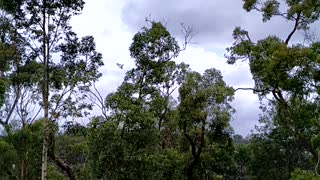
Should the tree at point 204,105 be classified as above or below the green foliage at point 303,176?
above

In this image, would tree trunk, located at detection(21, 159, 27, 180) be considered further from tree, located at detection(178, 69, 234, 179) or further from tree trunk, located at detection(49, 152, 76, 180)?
tree, located at detection(178, 69, 234, 179)

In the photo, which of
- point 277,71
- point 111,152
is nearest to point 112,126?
point 111,152

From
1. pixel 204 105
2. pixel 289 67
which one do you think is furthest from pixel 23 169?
pixel 289 67

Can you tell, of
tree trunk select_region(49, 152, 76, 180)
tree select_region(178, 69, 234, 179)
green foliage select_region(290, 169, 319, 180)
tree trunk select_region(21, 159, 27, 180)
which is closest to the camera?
green foliage select_region(290, 169, 319, 180)

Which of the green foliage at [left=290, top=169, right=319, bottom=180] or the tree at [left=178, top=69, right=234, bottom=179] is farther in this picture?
the tree at [left=178, top=69, right=234, bottom=179]

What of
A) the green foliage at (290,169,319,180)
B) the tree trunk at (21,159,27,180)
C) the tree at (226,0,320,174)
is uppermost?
the tree at (226,0,320,174)

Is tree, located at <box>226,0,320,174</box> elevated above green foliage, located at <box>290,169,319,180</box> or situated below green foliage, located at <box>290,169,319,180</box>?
above

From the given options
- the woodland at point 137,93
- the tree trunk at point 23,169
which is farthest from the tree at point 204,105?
the tree trunk at point 23,169

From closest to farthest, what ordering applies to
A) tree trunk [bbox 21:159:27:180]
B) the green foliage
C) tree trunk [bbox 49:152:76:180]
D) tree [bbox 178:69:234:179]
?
the green foliage, tree trunk [bbox 49:152:76:180], tree trunk [bbox 21:159:27:180], tree [bbox 178:69:234:179]

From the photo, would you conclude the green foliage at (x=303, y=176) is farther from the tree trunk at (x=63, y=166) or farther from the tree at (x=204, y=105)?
the tree trunk at (x=63, y=166)

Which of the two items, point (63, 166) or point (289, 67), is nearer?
→ point (289, 67)

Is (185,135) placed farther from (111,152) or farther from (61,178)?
(111,152)

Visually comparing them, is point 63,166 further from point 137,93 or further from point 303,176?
point 303,176

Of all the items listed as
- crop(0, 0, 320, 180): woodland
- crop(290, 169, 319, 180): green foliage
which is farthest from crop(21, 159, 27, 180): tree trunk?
crop(290, 169, 319, 180): green foliage
